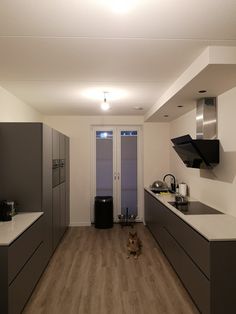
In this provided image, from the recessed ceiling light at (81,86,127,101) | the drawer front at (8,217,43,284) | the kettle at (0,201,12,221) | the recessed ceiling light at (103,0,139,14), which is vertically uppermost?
the recessed ceiling light at (103,0,139,14)

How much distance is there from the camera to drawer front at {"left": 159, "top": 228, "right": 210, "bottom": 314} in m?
2.10

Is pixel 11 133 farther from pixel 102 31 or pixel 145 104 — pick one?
pixel 145 104

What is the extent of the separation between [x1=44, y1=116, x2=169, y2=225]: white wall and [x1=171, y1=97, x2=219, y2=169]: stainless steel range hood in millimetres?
2041

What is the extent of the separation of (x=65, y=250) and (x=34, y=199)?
4.58ft

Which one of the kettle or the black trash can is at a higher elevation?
the kettle

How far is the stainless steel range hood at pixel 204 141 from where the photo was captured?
2.96m

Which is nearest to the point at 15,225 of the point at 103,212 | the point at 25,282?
the point at 25,282

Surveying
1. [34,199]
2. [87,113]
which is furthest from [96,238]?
[87,113]

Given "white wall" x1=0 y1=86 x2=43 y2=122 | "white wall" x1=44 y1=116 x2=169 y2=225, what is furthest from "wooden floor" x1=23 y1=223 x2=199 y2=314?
"white wall" x1=0 y1=86 x2=43 y2=122

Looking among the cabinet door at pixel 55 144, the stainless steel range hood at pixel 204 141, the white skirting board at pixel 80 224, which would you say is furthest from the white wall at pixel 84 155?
the stainless steel range hood at pixel 204 141

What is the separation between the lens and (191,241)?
7.95 feet

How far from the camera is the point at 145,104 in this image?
4.31 metres

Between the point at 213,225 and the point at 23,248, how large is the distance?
182 centimetres

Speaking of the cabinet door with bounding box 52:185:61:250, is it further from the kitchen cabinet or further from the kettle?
the kettle
